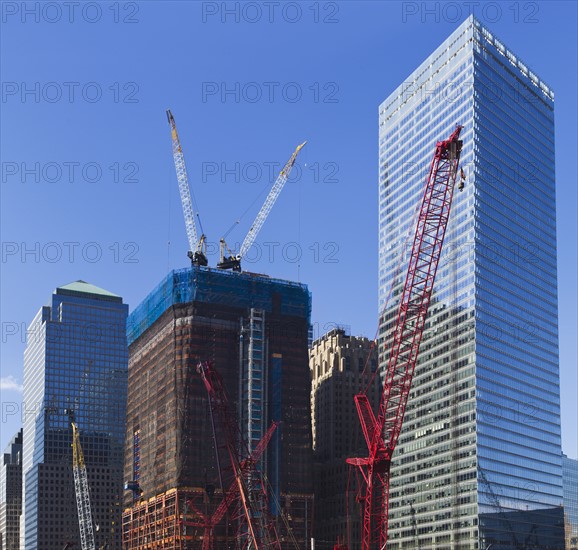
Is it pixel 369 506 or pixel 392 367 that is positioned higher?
pixel 392 367

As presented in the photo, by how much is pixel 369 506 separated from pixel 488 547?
149 feet

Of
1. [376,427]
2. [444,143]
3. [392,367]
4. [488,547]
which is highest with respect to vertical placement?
[444,143]

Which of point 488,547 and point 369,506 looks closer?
point 369,506

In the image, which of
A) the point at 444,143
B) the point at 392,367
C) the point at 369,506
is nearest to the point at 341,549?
the point at 369,506

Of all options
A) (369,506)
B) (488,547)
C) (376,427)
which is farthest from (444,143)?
(488,547)

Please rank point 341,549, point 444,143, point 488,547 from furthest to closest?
point 488,547 → point 341,549 → point 444,143

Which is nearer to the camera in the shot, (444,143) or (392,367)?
(444,143)

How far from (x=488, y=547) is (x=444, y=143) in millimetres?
79019

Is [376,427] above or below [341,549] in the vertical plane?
above

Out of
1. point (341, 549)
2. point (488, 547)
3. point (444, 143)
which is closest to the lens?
point (444, 143)

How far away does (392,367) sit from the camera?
18050 cm

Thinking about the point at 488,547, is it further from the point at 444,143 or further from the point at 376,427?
the point at 444,143

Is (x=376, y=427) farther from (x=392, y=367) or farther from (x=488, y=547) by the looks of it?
(x=488, y=547)

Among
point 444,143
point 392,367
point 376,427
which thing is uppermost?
point 444,143
